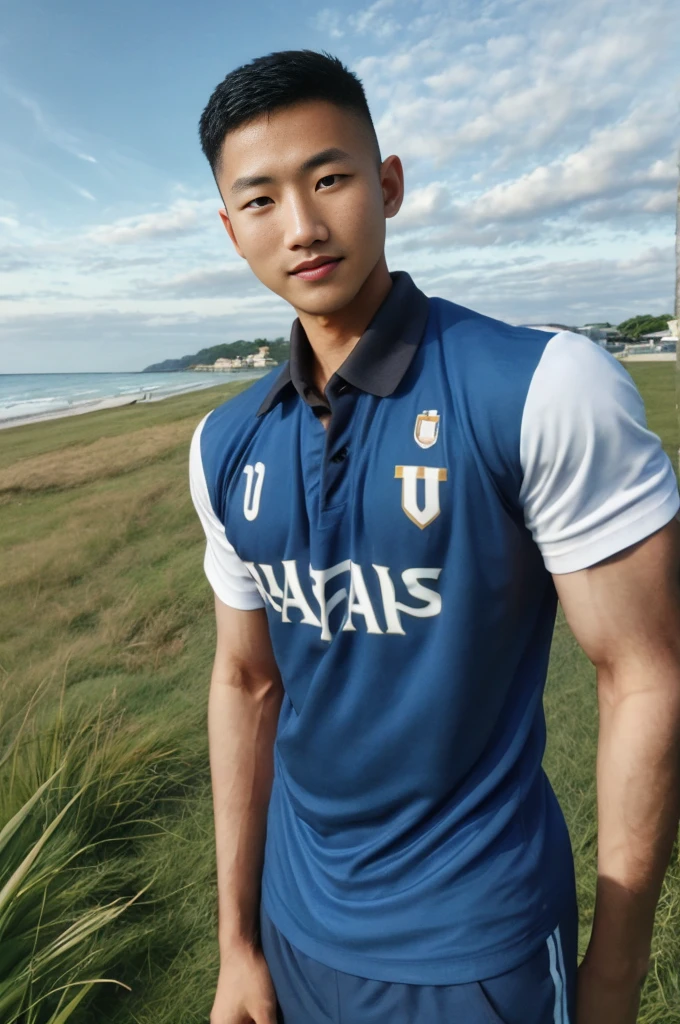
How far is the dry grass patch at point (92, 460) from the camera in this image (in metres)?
2.76

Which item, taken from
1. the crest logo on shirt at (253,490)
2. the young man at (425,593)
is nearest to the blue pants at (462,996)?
the young man at (425,593)

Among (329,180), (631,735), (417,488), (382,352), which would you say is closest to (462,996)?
(631,735)

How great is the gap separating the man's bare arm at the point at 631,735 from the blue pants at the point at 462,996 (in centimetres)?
5

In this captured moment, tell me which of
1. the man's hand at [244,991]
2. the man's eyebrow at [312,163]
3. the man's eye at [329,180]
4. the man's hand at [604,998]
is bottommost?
the man's hand at [244,991]

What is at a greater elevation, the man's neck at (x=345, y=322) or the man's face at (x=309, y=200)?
the man's face at (x=309, y=200)

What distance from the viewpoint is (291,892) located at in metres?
1.01

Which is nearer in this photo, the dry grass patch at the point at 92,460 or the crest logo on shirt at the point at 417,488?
the crest logo on shirt at the point at 417,488

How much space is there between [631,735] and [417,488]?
37 centimetres

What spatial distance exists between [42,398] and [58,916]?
2.60 meters

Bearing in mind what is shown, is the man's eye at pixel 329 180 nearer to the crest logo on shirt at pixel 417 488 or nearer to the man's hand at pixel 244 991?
the crest logo on shirt at pixel 417 488

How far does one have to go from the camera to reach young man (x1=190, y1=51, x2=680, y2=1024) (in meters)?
0.79

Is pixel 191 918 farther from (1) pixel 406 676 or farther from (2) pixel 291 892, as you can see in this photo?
(1) pixel 406 676

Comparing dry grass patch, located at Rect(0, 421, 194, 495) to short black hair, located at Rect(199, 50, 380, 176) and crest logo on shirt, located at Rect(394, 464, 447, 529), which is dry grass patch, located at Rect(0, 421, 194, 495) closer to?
short black hair, located at Rect(199, 50, 380, 176)

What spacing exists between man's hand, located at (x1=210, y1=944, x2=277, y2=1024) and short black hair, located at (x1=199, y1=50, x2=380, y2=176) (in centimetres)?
118
